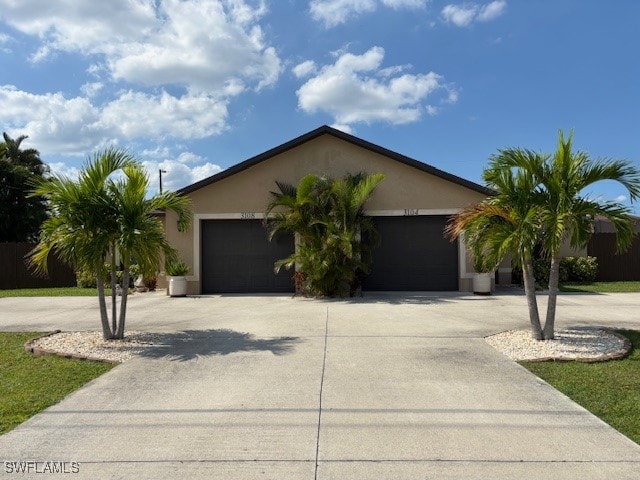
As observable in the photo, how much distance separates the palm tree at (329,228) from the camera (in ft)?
46.2

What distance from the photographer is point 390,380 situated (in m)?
6.04

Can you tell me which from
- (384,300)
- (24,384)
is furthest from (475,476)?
(384,300)

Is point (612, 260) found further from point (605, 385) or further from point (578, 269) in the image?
point (605, 385)

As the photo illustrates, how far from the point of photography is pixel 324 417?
Answer: 4.85 metres

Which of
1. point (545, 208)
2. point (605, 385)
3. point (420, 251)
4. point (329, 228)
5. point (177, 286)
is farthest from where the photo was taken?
point (420, 251)

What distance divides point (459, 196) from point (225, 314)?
28.2 ft

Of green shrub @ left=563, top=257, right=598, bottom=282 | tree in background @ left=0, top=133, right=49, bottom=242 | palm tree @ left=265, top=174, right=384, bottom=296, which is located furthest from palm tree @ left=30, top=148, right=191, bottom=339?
tree in background @ left=0, top=133, right=49, bottom=242

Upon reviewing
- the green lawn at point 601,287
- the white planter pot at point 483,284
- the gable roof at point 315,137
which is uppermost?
the gable roof at point 315,137

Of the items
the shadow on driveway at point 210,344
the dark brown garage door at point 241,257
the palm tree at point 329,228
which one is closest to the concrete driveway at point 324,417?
the shadow on driveway at point 210,344

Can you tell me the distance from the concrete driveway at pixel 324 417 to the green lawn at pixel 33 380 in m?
0.22

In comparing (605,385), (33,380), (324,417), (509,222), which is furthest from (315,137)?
(324,417)

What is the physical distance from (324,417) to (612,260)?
1892cm

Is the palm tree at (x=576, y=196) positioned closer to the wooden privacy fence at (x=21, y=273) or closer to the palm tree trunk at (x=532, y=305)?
the palm tree trunk at (x=532, y=305)

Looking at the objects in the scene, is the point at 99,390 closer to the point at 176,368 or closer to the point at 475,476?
the point at 176,368
